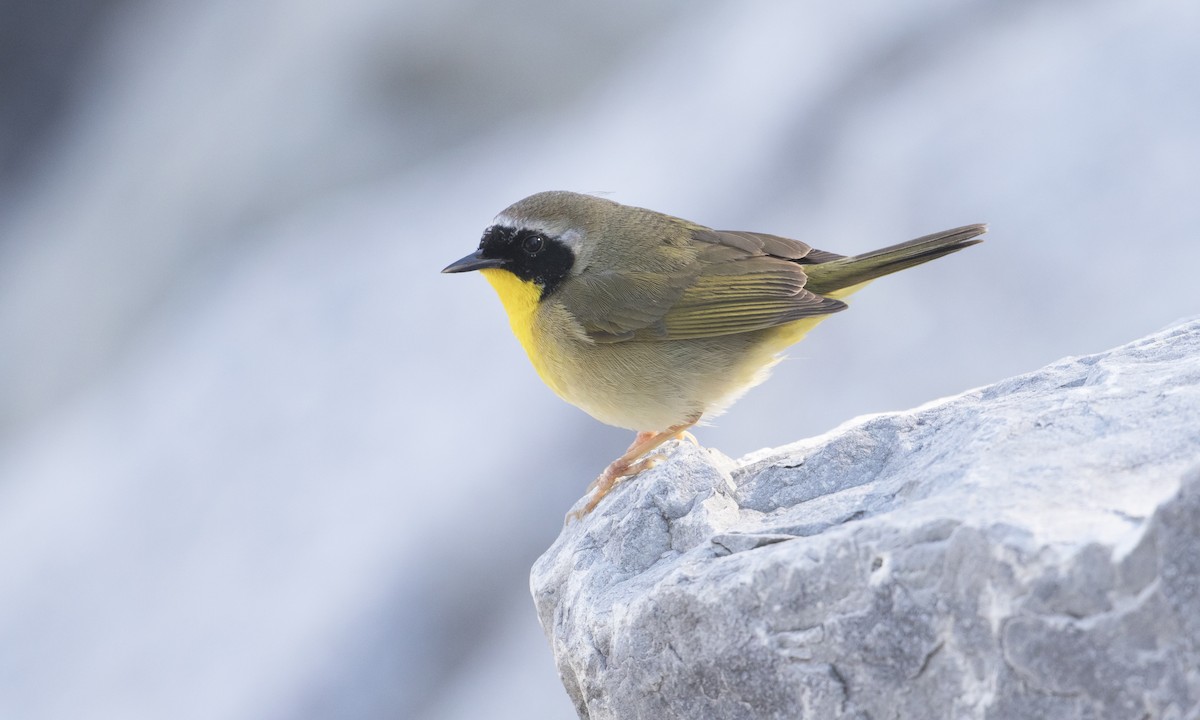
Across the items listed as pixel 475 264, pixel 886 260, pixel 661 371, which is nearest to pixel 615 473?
pixel 661 371

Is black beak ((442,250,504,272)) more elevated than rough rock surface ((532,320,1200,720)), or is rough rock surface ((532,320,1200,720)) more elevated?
black beak ((442,250,504,272))

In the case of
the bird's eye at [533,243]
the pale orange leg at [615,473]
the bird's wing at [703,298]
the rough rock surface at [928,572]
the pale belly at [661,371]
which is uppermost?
the bird's eye at [533,243]

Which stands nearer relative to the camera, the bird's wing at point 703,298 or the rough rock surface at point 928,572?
the rough rock surface at point 928,572

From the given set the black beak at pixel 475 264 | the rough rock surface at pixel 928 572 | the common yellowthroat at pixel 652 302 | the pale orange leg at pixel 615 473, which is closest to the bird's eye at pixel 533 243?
the common yellowthroat at pixel 652 302

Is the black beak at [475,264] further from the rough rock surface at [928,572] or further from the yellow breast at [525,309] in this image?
the rough rock surface at [928,572]

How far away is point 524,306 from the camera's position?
461 centimetres

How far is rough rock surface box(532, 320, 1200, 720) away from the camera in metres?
2.07

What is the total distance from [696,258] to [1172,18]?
5434mm

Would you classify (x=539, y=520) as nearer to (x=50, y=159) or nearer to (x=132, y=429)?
(x=132, y=429)

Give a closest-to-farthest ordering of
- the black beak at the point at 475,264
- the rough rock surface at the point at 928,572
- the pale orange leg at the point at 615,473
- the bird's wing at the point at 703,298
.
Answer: the rough rock surface at the point at 928,572, the pale orange leg at the point at 615,473, the bird's wing at the point at 703,298, the black beak at the point at 475,264

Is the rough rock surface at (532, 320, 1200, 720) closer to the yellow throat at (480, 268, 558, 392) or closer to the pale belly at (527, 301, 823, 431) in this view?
the pale belly at (527, 301, 823, 431)

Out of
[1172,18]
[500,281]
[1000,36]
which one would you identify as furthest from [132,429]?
[1172,18]

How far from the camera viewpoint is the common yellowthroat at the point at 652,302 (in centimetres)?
424

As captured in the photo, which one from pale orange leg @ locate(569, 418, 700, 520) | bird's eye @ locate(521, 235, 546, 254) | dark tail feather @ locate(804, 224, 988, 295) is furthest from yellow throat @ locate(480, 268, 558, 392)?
dark tail feather @ locate(804, 224, 988, 295)
